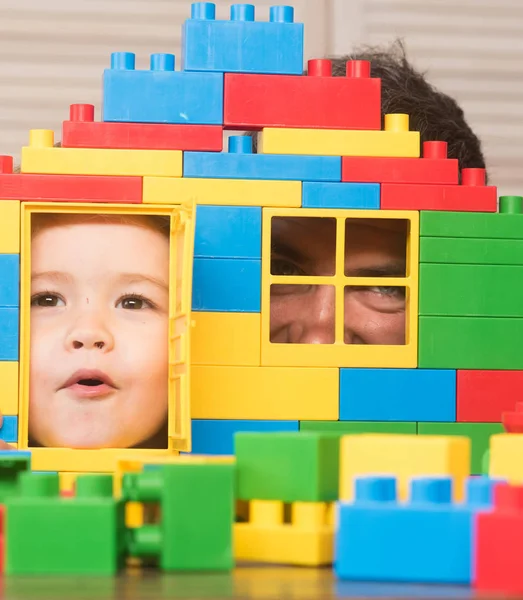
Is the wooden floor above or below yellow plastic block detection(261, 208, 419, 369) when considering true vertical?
below

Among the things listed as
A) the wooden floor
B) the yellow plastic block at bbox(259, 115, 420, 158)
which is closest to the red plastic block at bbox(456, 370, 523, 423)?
the yellow plastic block at bbox(259, 115, 420, 158)

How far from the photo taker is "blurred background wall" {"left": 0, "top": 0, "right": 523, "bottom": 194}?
10.6 ft

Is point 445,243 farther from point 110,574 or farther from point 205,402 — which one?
point 110,574

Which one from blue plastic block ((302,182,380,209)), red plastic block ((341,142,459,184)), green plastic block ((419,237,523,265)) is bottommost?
green plastic block ((419,237,523,265))

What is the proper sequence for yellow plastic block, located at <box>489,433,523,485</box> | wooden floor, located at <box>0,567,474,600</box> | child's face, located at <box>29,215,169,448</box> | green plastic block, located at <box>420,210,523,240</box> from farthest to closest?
green plastic block, located at <box>420,210,523,240</box>, child's face, located at <box>29,215,169,448</box>, yellow plastic block, located at <box>489,433,523,485</box>, wooden floor, located at <box>0,567,474,600</box>

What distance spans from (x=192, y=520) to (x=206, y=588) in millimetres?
95

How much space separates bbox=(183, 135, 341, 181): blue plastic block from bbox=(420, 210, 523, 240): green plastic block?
0.17 m

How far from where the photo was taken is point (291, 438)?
100 cm

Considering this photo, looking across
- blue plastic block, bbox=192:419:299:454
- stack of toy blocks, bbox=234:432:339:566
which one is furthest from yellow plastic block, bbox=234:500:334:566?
blue plastic block, bbox=192:419:299:454

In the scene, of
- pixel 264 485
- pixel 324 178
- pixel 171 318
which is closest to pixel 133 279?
pixel 171 318

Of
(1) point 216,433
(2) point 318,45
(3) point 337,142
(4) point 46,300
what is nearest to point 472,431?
(1) point 216,433

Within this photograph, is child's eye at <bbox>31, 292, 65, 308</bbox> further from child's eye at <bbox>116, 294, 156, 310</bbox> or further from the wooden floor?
the wooden floor

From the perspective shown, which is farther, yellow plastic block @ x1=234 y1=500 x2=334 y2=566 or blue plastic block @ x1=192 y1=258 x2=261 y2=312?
blue plastic block @ x1=192 y1=258 x2=261 y2=312

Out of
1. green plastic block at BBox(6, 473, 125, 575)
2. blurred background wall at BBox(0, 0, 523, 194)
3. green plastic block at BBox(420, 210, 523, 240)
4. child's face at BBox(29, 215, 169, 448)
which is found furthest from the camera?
blurred background wall at BBox(0, 0, 523, 194)
